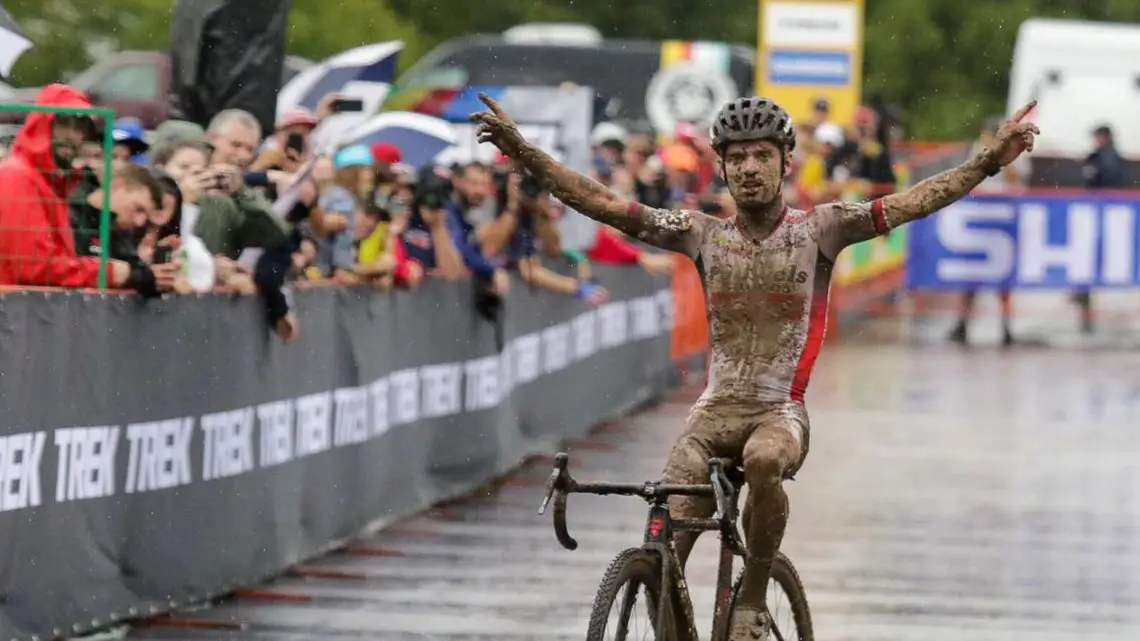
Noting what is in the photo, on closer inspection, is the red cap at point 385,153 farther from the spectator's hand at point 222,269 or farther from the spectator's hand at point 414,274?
the spectator's hand at point 222,269

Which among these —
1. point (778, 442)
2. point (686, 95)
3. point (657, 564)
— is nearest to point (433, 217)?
point (778, 442)

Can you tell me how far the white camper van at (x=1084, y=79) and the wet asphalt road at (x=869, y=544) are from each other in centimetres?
2159

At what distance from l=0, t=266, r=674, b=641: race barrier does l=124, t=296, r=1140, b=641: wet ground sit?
0.26 metres

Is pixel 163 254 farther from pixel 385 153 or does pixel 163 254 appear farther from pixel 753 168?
pixel 753 168

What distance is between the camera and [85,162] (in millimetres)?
10703

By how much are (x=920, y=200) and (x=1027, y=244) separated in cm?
2230

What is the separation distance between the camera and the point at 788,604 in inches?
350

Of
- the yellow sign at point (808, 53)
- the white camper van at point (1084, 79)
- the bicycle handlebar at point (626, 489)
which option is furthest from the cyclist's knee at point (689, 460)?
the white camper van at point (1084, 79)

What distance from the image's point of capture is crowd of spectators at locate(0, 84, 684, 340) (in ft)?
34.3

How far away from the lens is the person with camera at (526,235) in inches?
680

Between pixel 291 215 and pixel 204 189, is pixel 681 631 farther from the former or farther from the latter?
pixel 291 215

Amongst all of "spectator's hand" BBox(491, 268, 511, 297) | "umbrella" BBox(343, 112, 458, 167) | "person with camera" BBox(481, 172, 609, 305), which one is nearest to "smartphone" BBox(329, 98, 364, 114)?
"umbrella" BBox(343, 112, 458, 167)

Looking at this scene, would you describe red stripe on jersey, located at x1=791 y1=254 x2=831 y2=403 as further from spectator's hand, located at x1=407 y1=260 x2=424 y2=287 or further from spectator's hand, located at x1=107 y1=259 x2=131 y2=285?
spectator's hand, located at x1=407 y1=260 x2=424 y2=287

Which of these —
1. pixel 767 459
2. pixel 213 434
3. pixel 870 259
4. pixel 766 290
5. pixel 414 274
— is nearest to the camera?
pixel 767 459
